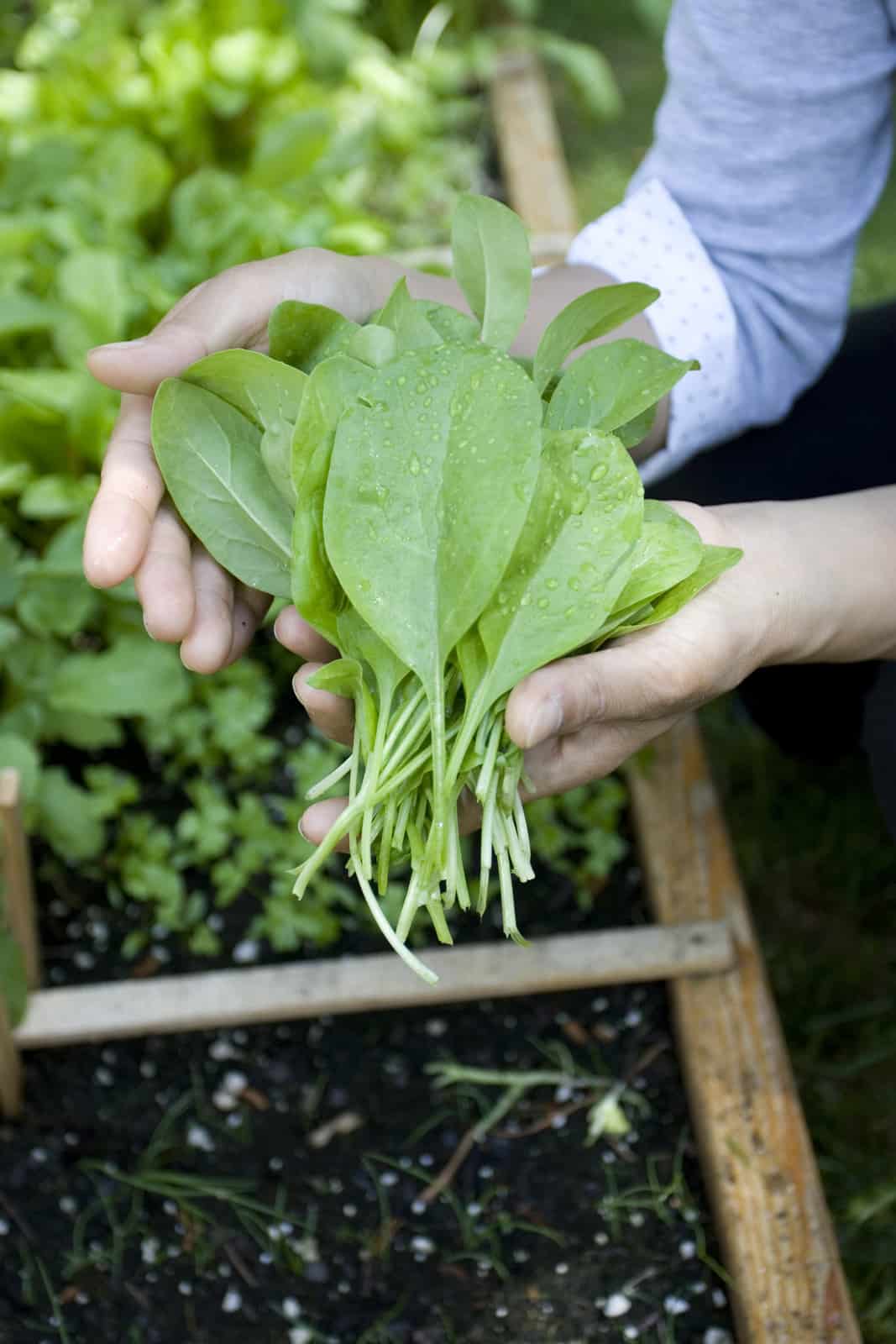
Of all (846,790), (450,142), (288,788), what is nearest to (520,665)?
(288,788)

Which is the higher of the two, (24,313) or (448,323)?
(448,323)

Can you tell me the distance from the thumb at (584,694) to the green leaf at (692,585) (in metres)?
0.02

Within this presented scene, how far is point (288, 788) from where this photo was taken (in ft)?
5.16

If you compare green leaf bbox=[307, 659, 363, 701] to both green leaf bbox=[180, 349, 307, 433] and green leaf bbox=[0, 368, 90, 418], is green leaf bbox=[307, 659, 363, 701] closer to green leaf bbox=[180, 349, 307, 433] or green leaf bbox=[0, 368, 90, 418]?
green leaf bbox=[180, 349, 307, 433]

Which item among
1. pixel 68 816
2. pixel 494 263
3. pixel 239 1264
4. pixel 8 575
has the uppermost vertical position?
pixel 494 263

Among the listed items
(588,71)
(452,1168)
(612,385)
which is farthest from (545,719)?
(588,71)

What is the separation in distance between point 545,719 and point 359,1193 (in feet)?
2.24

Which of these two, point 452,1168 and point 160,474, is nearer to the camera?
point 160,474

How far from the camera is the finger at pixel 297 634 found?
0.90 metres

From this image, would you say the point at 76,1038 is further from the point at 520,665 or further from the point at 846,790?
the point at 846,790

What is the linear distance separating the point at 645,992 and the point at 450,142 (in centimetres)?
172

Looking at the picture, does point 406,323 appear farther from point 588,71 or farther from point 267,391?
point 588,71

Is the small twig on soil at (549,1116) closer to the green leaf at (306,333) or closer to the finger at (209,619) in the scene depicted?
the finger at (209,619)

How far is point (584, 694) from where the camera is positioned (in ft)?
2.59
